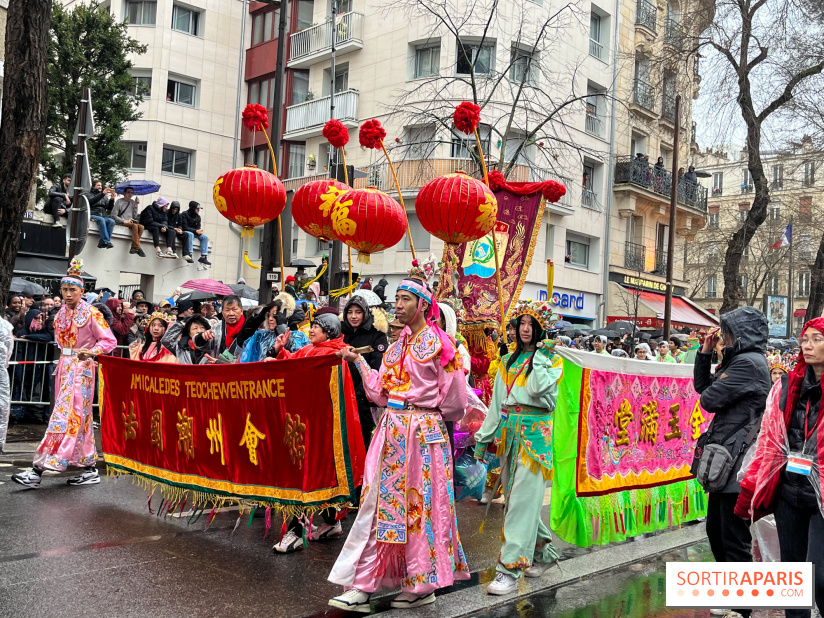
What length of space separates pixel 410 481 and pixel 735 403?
209 cm

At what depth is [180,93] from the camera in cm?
2936

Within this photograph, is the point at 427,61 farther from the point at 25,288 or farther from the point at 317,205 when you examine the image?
the point at 317,205

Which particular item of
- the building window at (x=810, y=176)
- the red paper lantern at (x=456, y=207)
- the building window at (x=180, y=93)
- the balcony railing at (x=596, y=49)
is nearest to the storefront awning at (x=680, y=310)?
the building window at (x=810, y=176)

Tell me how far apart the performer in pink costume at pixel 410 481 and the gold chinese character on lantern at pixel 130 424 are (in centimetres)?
311

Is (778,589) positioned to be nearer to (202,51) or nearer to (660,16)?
(202,51)

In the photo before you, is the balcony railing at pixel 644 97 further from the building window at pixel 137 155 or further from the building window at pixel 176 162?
the building window at pixel 137 155

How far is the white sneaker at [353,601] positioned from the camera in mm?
4629

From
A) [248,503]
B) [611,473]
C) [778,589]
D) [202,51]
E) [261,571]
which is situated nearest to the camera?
[778,589]

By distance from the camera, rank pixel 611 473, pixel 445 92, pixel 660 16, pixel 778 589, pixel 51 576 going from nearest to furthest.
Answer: pixel 778 589, pixel 51 576, pixel 611 473, pixel 445 92, pixel 660 16

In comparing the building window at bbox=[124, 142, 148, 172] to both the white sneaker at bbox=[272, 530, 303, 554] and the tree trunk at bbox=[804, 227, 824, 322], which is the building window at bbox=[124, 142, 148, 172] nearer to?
the tree trunk at bbox=[804, 227, 824, 322]

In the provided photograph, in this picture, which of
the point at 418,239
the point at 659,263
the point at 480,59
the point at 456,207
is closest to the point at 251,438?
the point at 456,207

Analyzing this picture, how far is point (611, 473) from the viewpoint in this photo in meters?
6.32

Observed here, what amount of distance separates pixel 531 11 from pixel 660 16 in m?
9.53

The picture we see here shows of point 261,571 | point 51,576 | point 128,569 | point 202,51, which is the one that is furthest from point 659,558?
point 202,51
